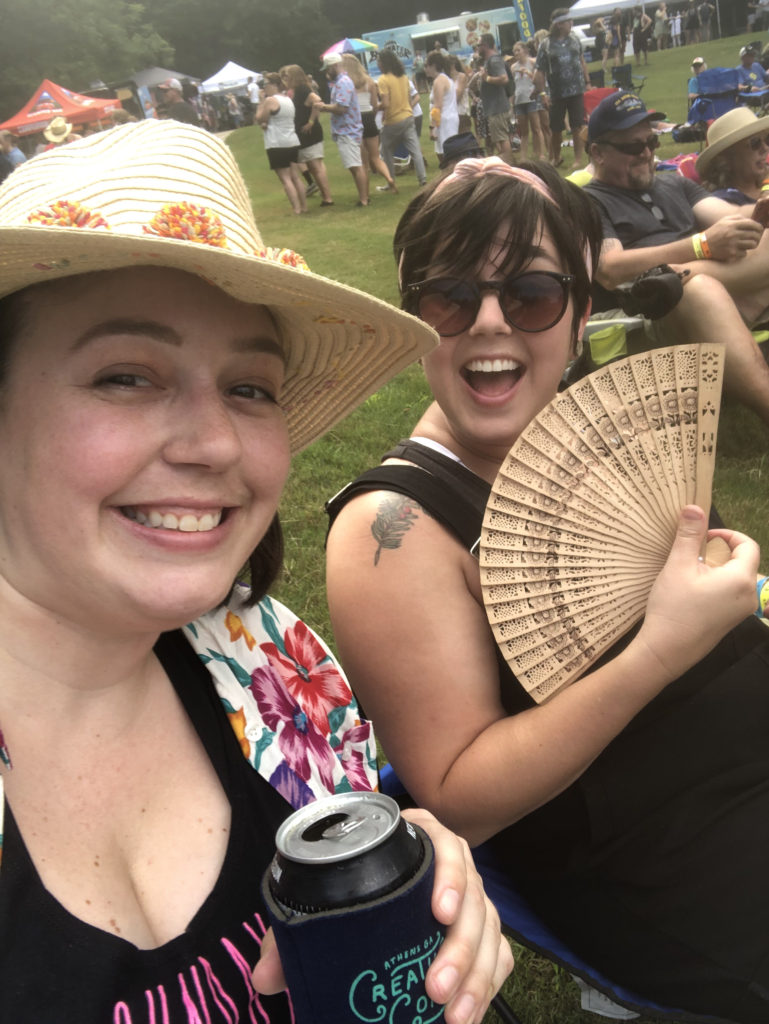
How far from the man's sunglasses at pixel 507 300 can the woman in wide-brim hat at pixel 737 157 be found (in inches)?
156

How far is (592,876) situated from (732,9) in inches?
1671

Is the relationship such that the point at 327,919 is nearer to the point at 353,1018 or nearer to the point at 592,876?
the point at 353,1018

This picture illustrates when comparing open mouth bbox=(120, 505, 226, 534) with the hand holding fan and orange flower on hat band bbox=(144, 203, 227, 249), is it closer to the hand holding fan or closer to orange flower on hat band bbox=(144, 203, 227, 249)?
orange flower on hat band bbox=(144, 203, 227, 249)

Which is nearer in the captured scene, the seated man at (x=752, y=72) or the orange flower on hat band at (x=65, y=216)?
the orange flower on hat band at (x=65, y=216)

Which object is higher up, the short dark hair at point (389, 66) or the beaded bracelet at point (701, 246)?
the short dark hair at point (389, 66)

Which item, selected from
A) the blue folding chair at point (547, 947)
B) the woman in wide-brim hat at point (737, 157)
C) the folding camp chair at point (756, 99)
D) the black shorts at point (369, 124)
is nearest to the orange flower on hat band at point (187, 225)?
the blue folding chair at point (547, 947)

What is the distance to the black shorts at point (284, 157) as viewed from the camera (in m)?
12.3

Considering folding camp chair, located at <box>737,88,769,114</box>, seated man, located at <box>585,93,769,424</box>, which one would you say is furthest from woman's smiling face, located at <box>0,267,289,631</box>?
folding camp chair, located at <box>737,88,769,114</box>

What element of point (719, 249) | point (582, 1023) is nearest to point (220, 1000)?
point (582, 1023)

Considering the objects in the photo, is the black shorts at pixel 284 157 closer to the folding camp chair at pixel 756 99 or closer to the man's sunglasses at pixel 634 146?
the folding camp chair at pixel 756 99

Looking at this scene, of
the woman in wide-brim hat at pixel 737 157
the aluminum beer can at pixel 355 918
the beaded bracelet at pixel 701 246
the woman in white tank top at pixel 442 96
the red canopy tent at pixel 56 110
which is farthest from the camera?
the red canopy tent at pixel 56 110

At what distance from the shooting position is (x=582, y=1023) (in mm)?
2033

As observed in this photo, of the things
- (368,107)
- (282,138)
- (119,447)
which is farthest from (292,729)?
(368,107)

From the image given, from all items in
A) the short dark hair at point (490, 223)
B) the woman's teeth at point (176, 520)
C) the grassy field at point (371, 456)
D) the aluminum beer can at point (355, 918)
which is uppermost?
the short dark hair at point (490, 223)
